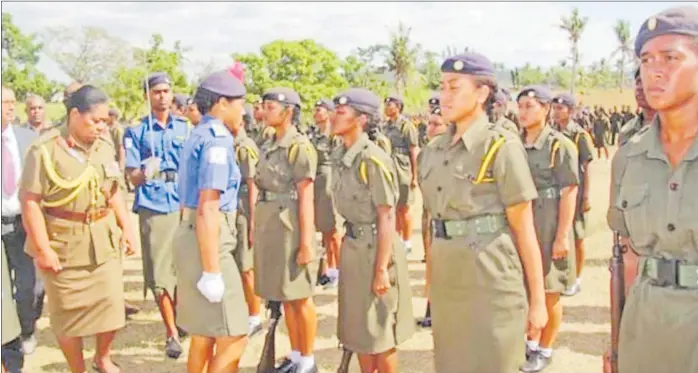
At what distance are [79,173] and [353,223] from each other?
170 cm

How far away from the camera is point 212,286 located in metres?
3.77

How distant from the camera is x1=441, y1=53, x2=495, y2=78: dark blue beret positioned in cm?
337

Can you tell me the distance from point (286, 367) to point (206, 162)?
201 centimetres

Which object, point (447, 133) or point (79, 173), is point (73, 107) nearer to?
point (79, 173)

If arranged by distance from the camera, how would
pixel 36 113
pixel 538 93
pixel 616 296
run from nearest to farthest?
pixel 616 296, pixel 538 93, pixel 36 113

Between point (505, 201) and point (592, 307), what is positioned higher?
point (505, 201)

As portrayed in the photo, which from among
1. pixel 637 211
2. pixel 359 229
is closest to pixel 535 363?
pixel 359 229

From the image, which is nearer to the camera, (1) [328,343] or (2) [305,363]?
(2) [305,363]

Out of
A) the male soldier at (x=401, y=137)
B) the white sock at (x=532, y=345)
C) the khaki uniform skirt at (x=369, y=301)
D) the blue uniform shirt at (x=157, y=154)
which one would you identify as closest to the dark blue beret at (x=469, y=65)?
the khaki uniform skirt at (x=369, y=301)

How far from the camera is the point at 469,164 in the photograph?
10.8 ft

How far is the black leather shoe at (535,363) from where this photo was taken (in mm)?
5172

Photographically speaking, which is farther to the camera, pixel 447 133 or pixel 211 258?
pixel 211 258

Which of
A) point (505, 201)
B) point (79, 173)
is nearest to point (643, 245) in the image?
point (505, 201)

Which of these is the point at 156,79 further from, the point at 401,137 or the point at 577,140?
the point at 401,137
